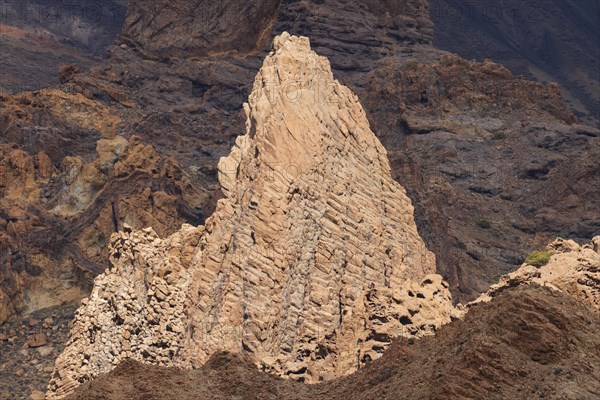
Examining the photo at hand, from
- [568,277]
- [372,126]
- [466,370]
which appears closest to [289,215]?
[568,277]

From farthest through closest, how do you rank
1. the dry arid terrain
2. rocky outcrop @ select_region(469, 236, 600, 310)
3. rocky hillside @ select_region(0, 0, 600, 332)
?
1. rocky hillside @ select_region(0, 0, 600, 332)
2. rocky outcrop @ select_region(469, 236, 600, 310)
3. the dry arid terrain

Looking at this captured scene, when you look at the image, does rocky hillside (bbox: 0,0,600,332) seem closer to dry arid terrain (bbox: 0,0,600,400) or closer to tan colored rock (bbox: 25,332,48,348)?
dry arid terrain (bbox: 0,0,600,400)

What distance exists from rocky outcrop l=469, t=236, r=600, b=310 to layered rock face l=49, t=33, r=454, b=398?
2.14 meters

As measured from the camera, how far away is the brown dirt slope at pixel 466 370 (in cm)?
3947

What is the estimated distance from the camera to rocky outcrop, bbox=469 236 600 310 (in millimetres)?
50375

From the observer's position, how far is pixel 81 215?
116875mm

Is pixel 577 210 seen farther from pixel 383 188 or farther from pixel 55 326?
pixel 383 188

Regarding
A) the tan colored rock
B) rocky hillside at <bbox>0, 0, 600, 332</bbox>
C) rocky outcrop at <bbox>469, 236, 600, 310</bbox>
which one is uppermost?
rocky hillside at <bbox>0, 0, 600, 332</bbox>

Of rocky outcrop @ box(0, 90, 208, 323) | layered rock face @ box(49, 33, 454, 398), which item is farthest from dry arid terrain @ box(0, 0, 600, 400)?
rocky outcrop @ box(0, 90, 208, 323)

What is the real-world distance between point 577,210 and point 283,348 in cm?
8052

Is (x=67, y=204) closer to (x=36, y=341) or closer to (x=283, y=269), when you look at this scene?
(x=36, y=341)

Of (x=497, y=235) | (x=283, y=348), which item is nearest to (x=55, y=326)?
(x=497, y=235)

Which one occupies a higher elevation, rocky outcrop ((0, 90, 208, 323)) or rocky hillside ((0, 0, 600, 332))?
rocky hillside ((0, 0, 600, 332))

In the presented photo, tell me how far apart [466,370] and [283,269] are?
14922 mm
